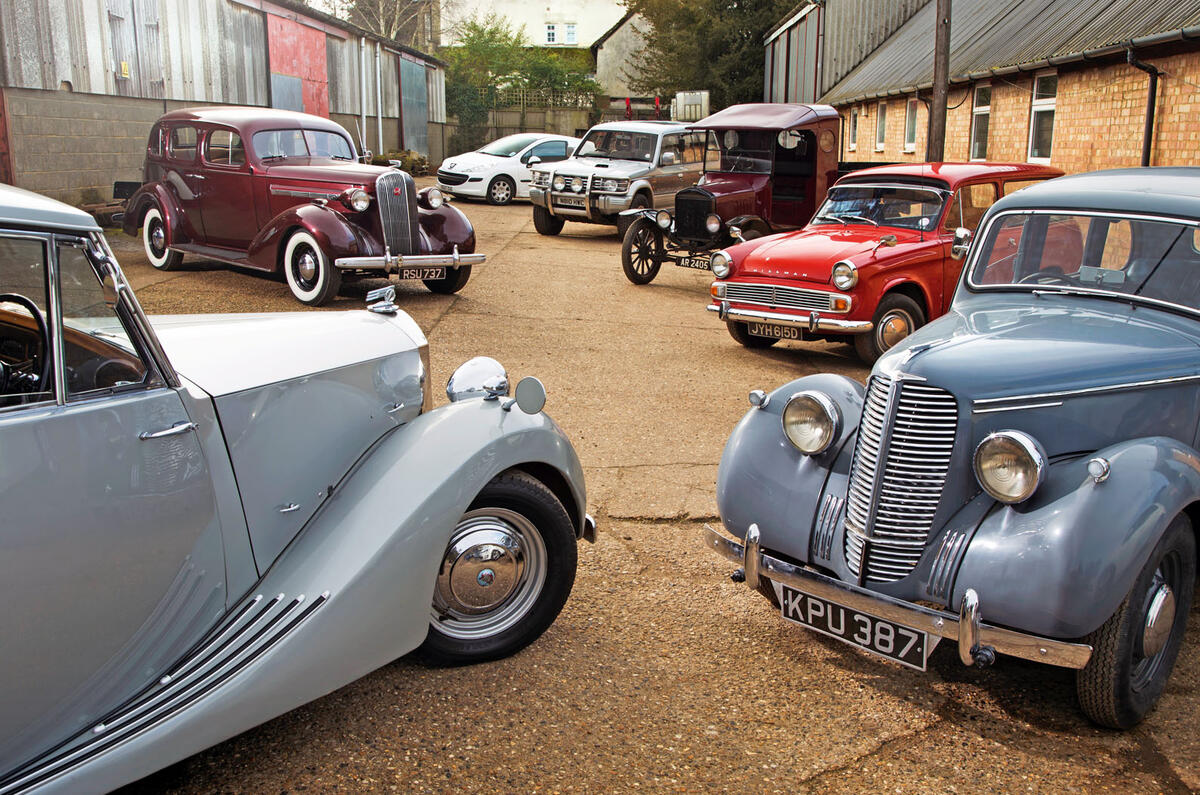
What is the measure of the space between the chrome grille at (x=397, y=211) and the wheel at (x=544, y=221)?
664 centimetres

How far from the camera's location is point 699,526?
190 inches

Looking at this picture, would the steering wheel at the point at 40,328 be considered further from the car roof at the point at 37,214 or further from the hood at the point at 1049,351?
the hood at the point at 1049,351

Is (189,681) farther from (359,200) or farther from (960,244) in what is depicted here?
(359,200)

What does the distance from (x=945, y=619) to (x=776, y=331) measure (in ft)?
18.2

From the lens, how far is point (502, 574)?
338 centimetres

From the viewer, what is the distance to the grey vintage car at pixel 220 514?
7.72 ft

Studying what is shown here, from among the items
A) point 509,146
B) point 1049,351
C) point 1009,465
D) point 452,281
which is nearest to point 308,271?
point 452,281

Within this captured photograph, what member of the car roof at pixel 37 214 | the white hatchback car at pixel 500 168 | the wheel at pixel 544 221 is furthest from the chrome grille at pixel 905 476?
the white hatchback car at pixel 500 168

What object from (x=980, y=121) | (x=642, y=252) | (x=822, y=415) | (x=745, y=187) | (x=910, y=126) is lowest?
(x=822, y=415)

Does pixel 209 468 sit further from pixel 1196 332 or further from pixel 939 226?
pixel 939 226

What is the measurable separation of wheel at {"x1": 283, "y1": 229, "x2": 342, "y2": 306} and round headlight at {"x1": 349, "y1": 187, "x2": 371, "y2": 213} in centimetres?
59

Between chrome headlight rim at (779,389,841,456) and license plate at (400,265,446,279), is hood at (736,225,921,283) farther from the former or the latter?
chrome headlight rim at (779,389,841,456)

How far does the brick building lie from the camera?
440 inches

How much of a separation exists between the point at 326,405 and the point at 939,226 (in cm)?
657
